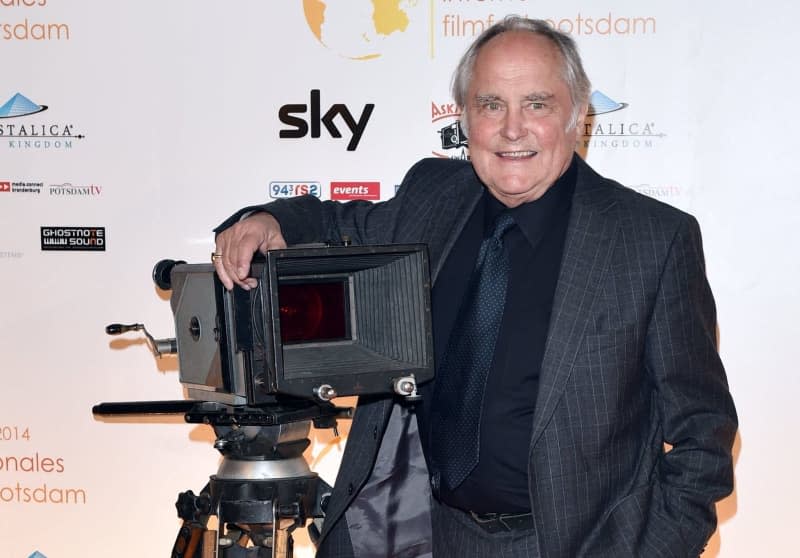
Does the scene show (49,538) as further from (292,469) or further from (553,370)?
(553,370)

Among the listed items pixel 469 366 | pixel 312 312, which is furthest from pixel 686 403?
pixel 312 312

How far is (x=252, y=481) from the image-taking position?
171 centimetres

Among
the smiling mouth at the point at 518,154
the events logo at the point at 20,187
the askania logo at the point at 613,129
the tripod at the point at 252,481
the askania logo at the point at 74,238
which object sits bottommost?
the tripod at the point at 252,481

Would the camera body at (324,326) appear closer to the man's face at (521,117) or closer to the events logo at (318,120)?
the man's face at (521,117)

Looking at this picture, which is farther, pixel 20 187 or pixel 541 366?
pixel 20 187

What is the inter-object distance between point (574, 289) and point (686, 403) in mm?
258

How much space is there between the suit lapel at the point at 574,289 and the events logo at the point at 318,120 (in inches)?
51.8

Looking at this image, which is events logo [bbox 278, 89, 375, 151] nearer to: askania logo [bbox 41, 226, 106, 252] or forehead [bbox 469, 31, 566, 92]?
askania logo [bbox 41, 226, 106, 252]

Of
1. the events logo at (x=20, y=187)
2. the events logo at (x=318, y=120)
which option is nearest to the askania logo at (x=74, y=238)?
the events logo at (x=20, y=187)

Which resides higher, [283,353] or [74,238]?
[74,238]

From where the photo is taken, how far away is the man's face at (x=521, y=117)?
170 cm

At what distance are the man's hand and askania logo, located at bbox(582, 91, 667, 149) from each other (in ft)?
4.44

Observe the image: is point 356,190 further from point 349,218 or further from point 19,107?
point 19,107

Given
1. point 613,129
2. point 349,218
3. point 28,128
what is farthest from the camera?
point 28,128
